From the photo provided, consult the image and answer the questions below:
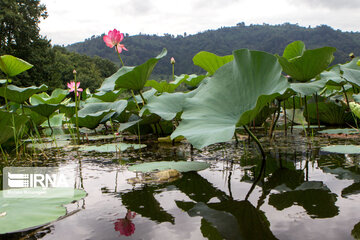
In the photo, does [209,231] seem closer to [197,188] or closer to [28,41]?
[197,188]

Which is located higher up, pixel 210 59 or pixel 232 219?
pixel 210 59

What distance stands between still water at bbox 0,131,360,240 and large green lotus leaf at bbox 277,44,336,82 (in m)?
0.58

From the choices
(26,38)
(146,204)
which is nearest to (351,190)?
(146,204)

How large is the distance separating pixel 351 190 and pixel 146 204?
0.48m

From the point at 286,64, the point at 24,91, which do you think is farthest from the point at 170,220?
the point at 24,91

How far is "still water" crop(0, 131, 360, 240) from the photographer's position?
1.70 ft

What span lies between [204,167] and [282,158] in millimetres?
334

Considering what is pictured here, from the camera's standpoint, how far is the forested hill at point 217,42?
54278 millimetres

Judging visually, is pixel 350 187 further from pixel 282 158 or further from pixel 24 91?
pixel 24 91

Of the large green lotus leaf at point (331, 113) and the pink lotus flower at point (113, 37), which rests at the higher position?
the pink lotus flower at point (113, 37)

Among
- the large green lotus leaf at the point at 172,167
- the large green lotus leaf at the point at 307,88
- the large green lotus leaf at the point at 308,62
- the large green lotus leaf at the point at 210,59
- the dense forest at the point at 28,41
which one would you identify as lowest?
the large green lotus leaf at the point at 172,167

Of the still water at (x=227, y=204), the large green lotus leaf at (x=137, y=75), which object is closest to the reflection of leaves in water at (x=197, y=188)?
the still water at (x=227, y=204)

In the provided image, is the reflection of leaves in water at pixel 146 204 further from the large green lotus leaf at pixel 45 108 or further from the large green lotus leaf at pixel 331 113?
the large green lotus leaf at pixel 331 113

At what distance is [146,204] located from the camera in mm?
672
